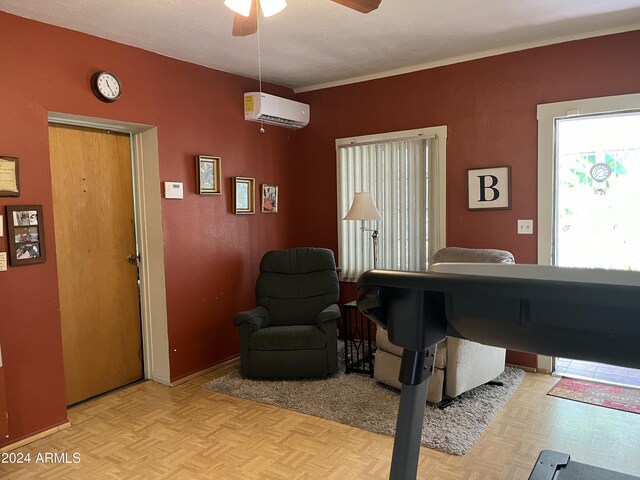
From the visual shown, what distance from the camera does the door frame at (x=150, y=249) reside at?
3635 mm

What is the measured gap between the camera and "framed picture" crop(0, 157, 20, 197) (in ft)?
8.84

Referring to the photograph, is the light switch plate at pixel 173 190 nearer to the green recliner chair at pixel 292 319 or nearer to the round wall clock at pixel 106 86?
the round wall clock at pixel 106 86

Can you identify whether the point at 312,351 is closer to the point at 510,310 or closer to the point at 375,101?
the point at 375,101

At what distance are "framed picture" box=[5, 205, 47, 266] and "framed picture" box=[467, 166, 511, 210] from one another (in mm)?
3187

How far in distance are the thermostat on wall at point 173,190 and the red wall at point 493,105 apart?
168 cm

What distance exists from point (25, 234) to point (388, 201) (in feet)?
9.42

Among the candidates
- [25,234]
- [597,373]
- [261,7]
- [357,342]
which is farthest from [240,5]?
[597,373]

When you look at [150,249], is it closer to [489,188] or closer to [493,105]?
[489,188]

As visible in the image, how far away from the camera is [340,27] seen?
10.3ft

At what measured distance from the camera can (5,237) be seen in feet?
8.95

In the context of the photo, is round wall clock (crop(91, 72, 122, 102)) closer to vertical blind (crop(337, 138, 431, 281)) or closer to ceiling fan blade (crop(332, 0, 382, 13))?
ceiling fan blade (crop(332, 0, 382, 13))

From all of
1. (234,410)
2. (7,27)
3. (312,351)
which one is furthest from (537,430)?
(7,27)

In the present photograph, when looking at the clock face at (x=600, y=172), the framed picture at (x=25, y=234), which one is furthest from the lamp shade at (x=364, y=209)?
the clock face at (x=600, y=172)

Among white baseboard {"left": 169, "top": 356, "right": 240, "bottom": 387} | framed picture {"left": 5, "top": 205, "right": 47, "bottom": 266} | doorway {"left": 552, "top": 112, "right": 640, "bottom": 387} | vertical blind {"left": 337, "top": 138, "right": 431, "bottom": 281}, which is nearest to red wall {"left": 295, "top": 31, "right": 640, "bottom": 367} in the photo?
vertical blind {"left": 337, "top": 138, "right": 431, "bottom": 281}
